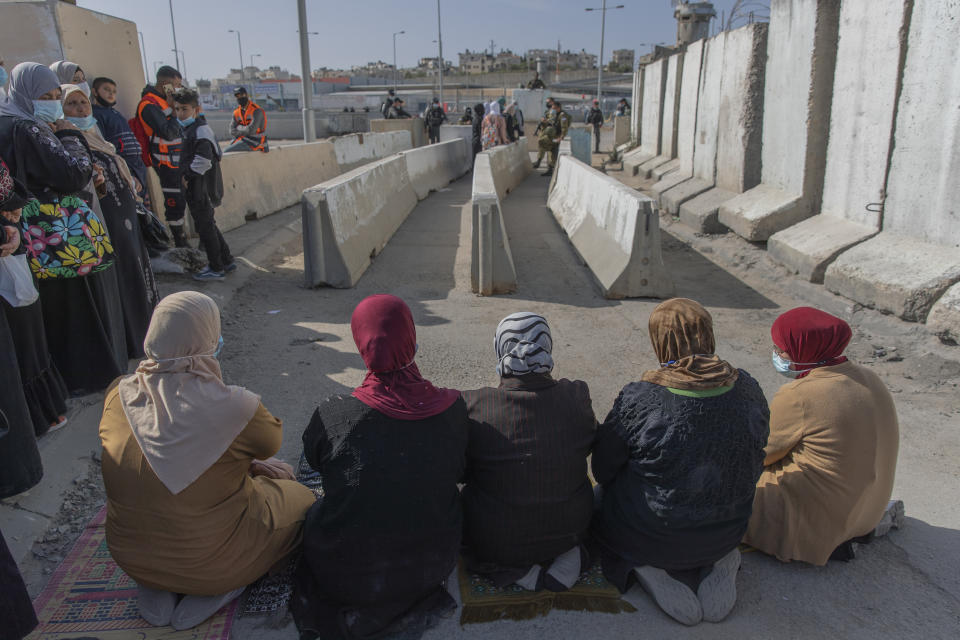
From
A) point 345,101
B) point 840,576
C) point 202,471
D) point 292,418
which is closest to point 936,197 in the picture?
point 840,576

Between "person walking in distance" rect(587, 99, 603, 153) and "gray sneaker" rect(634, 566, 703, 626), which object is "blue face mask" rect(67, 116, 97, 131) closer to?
"gray sneaker" rect(634, 566, 703, 626)

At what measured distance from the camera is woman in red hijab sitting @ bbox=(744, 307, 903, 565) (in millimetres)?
2627

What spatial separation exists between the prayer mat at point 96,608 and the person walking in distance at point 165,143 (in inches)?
194

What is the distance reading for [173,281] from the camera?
6.54m

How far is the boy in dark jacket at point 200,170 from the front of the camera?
6340 millimetres

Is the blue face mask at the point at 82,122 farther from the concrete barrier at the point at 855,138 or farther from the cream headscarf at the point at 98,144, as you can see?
the concrete barrier at the point at 855,138

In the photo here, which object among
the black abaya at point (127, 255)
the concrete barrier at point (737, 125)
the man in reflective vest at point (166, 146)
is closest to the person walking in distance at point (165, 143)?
the man in reflective vest at point (166, 146)

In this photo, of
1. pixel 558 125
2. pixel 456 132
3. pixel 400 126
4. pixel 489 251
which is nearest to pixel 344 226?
pixel 489 251

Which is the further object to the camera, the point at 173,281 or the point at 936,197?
the point at 173,281

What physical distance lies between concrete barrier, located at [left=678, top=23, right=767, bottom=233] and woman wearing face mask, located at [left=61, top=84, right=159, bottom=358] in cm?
760

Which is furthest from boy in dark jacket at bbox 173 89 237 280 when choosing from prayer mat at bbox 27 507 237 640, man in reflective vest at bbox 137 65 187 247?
prayer mat at bbox 27 507 237 640

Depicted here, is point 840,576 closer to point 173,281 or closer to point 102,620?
point 102,620

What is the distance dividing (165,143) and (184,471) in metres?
5.44

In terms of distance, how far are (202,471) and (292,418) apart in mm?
1861
